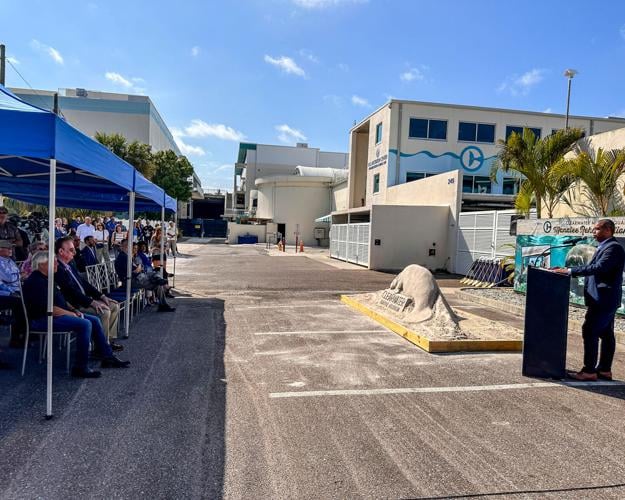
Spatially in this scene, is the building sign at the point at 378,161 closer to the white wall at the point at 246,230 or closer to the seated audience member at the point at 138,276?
the seated audience member at the point at 138,276

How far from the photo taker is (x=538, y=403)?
14.5ft

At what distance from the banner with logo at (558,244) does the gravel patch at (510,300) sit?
32 cm

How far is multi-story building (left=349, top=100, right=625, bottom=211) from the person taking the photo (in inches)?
976

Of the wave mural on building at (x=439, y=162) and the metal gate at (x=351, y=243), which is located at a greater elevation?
the wave mural on building at (x=439, y=162)

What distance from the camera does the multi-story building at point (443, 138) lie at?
81.3ft

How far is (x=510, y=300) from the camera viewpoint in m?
10.6

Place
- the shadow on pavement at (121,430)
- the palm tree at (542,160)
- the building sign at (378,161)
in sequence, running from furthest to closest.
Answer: the building sign at (378,161) < the palm tree at (542,160) < the shadow on pavement at (121,430)

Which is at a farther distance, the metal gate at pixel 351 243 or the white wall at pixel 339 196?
the white wall at pixel 339 196

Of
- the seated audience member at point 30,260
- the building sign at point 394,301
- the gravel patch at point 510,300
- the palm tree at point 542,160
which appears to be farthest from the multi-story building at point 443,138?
the seated audience member at point 30,260

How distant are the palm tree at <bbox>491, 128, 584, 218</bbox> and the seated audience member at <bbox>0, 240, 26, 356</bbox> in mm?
11830

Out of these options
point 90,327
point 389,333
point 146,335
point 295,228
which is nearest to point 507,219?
point 389,333

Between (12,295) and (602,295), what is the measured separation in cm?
702

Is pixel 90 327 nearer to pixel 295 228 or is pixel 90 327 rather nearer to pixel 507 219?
pixel 507 219

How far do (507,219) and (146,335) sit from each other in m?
12.3
